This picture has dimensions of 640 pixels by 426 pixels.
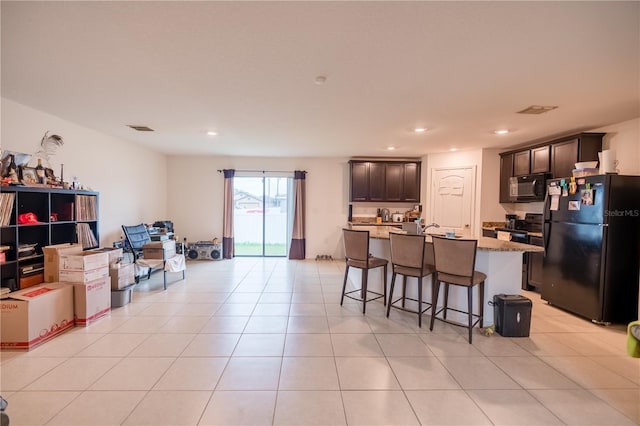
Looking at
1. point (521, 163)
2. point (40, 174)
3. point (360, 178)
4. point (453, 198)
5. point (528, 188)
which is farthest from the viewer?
point (360, 178)

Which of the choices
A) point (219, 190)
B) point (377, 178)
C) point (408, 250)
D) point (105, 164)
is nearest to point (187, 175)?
point (219, 190)

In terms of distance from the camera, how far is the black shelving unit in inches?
109

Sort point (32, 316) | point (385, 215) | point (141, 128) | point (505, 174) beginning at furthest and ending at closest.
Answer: point (385, 215), point (505, 174), point (141, 128), point (32, 316)

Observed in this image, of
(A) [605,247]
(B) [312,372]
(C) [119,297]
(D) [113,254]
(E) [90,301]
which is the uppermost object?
(A) [605,247]

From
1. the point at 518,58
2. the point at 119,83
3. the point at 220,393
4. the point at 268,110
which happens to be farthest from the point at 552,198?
the point at 119,83

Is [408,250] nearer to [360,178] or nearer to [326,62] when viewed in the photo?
[326,62]

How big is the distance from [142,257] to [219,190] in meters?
2.52

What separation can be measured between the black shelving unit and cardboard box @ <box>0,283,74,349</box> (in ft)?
1.01

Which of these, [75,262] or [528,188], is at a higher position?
[528,188]

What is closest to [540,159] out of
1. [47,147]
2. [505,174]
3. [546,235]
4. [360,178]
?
[505,174]

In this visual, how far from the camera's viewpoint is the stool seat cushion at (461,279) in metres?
2.80

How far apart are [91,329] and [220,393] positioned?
1983 mm

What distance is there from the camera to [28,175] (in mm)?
3086

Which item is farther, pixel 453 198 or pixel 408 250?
pixel 453 198
